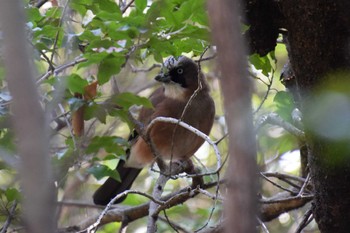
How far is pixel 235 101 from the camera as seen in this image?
1.01 m

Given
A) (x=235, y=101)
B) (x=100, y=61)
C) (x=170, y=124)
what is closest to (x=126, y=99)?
(x=100, y=61)

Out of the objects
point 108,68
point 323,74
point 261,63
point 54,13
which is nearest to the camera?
point 323,74

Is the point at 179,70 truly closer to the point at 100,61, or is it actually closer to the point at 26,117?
the point at 100,61

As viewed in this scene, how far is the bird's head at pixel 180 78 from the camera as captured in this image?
541 cm

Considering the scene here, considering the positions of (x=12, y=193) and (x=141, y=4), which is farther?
(x=12, y=193)

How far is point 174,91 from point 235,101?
4497mm

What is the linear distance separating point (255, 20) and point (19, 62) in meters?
1.92

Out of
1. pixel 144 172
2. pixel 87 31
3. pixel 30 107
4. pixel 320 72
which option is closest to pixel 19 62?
pixel 30 107

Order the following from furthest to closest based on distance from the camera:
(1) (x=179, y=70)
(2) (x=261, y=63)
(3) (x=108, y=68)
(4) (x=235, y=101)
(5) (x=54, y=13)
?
(1) (x=179, y=70) < (5) (x=54, y=13) < (2) (x=261, y=63) < (3) (x=108, y=68) < (4) (x=235, y=101)

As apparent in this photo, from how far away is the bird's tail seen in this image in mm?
5211

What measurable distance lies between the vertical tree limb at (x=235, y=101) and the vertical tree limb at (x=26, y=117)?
27cm

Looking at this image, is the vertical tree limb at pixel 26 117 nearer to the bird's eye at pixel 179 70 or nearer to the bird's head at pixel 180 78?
the bird's head at pixel 180 78

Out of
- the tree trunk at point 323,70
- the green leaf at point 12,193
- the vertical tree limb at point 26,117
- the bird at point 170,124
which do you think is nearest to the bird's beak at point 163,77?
the bird at point 170,124

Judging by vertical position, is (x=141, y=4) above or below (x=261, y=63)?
above
